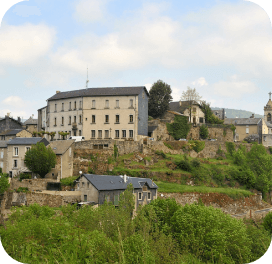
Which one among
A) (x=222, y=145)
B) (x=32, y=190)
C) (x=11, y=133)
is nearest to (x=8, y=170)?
(x=32, y=190)

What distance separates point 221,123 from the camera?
2689 inches

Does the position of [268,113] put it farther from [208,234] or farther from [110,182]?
[208,234]

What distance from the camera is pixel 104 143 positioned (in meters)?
47.5

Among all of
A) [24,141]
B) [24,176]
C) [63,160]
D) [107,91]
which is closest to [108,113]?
[107,91]

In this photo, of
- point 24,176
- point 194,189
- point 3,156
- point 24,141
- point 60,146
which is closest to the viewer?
point 24,176

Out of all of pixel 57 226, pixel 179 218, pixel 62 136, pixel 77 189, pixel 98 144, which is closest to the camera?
pixel 57 226

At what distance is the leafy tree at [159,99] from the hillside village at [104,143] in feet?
5.69

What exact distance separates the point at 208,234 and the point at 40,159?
77.7 ft

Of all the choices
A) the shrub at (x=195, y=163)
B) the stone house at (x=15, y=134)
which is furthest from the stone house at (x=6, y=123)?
the shrub at (x=195, y=163)

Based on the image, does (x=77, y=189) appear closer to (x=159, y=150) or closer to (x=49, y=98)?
(x=159, y=150)

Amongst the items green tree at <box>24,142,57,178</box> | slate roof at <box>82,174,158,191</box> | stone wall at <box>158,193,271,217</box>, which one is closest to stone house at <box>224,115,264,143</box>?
stone wall at <box>158,193,271,217</box>

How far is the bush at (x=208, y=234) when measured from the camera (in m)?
24.7

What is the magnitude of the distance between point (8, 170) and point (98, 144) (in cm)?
1259

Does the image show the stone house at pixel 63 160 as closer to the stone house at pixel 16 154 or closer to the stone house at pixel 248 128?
the stone house at pixel 16 154
